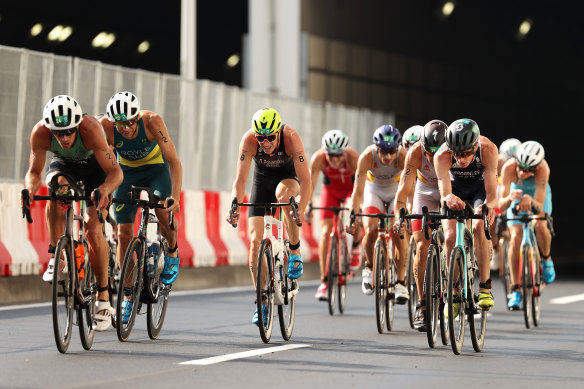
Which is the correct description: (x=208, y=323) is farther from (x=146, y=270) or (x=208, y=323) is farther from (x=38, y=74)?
(x=38, y=74)

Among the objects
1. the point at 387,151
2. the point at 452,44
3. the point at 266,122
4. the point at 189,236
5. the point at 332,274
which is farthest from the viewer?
the point at 452,44

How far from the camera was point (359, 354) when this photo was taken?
10.5m

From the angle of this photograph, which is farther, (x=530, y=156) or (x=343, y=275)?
(x=343, y=275)

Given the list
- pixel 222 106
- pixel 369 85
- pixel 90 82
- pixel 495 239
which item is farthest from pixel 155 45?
pixel 495 239

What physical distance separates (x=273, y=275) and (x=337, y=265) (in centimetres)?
383

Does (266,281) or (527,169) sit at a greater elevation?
(527,169)

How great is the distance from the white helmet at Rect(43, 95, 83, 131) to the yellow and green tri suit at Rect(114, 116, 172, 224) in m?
1.41

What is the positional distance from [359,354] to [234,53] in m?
17.9

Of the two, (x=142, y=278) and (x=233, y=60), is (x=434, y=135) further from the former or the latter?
(x=233, y=60)

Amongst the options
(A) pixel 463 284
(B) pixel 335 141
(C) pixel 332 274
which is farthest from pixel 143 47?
(A) pixel 463 284

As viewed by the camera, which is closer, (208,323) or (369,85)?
(208,323)

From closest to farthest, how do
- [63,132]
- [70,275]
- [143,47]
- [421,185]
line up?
[70,275]
[63,132]
[421,185]
[143,47]

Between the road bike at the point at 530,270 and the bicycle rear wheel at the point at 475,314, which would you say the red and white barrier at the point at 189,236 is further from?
the bicycle rear wheel at the point at 475,314

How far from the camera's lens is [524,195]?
14414 mm
